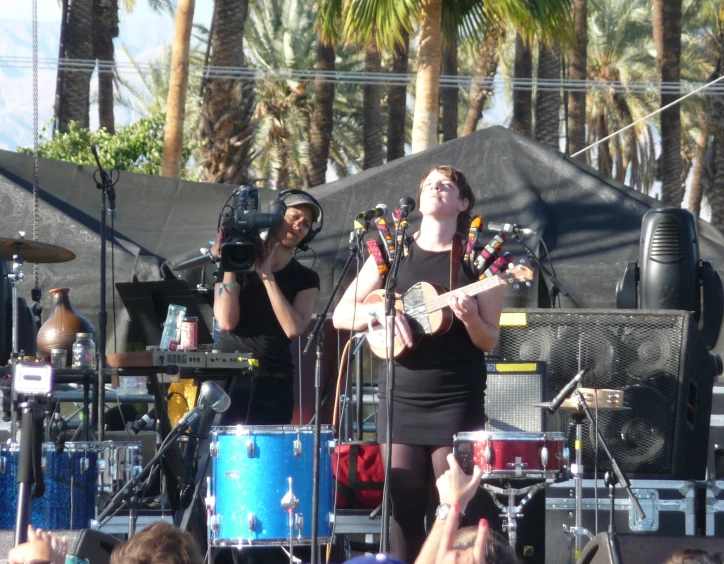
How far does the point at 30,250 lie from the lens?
23.6 feet

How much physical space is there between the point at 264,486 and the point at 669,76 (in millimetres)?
18240

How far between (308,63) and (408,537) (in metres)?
29.6

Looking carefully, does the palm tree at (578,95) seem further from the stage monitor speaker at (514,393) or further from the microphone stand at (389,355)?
the microphone stand at (389,355)

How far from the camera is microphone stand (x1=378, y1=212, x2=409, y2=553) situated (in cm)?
444

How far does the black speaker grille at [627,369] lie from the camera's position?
6375 millimetres

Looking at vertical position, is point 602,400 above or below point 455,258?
below

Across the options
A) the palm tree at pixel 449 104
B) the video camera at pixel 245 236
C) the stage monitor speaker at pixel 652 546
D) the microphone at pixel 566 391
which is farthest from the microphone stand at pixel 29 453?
the palm tree at pixel 449 104

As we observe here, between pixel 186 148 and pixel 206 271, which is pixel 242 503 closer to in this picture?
pixel 206 271

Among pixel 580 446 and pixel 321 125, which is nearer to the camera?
pixel 580 446

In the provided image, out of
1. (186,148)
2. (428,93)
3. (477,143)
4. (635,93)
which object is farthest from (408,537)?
(635,93)

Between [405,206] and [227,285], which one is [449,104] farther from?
[405,206]

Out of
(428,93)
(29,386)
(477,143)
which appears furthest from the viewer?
(428,93)

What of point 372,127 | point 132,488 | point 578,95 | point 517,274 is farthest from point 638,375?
point 578,95

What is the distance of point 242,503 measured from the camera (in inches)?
195
